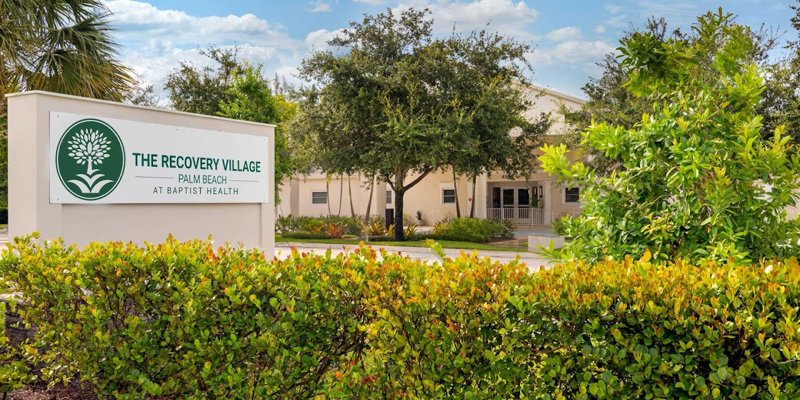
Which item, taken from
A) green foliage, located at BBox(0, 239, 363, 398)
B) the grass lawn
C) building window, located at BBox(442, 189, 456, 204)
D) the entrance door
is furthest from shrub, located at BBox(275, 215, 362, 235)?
green foliage, located at BBox(0, 239, 363, 398)

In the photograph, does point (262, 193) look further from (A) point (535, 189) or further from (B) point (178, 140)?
(A) point (535, 189)

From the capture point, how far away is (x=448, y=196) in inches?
1618

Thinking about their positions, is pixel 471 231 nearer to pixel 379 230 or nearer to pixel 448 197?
pixel 379 230

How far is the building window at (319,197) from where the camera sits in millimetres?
43031

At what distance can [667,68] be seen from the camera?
218 inches

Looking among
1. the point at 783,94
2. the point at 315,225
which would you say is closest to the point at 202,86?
the point at 315,225

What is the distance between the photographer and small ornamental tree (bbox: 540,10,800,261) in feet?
14.6

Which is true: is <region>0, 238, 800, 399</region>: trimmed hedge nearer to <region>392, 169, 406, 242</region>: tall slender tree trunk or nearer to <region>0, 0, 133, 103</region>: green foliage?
<region>0, 0, 133, 103</region>: green foliage

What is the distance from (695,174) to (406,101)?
72.6 ft

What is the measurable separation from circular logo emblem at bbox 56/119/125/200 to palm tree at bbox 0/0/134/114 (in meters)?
4.07

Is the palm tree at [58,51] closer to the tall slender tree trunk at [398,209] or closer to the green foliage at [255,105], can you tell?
the green foliage at [255,105]

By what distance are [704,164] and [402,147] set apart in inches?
831

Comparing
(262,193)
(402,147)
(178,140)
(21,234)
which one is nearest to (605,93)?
(402,147)

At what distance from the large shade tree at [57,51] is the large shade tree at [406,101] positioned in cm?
1182
